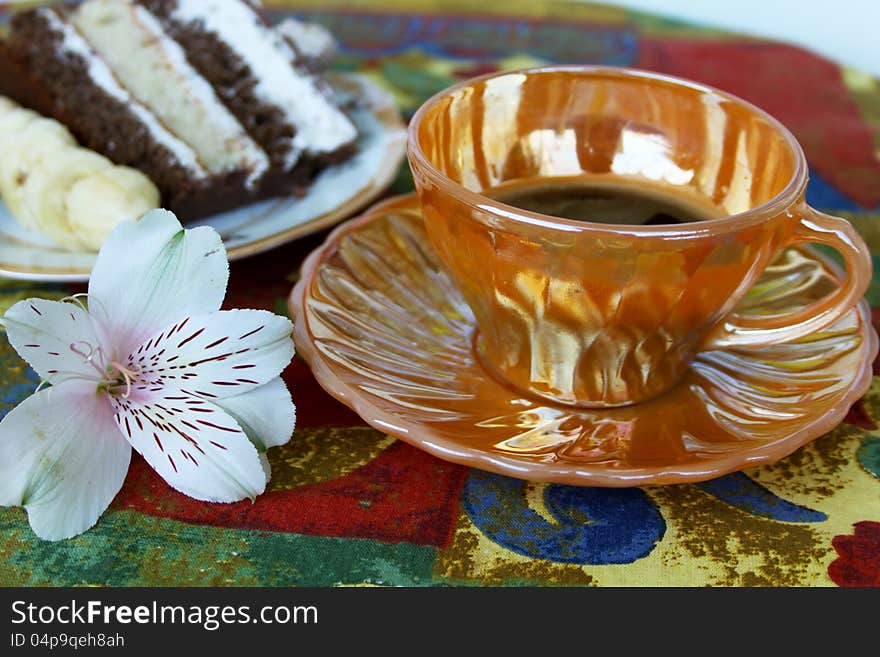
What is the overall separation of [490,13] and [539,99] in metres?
0.82

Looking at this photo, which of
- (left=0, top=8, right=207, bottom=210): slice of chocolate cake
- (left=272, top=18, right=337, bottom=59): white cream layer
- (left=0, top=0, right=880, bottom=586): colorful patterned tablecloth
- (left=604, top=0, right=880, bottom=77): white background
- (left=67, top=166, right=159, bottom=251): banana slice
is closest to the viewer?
(left=0, top=0, right=880, bottom=586): colorful patterned tablecloth

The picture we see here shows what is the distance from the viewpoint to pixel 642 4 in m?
2.03

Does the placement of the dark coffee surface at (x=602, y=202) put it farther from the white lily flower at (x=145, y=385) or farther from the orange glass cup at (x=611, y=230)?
the white lily flower at (x=145, y=385)

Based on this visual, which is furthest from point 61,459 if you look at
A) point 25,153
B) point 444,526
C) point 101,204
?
point 25,153

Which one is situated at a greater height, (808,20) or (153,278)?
(153,278)

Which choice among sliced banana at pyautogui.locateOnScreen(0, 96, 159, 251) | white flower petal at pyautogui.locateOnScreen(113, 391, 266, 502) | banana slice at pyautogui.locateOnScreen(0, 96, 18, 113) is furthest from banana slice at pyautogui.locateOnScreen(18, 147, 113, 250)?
white flower petal at pyautogui.locateOnScreen(113, 391, 266, 502)

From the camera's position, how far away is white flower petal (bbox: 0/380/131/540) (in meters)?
0.59

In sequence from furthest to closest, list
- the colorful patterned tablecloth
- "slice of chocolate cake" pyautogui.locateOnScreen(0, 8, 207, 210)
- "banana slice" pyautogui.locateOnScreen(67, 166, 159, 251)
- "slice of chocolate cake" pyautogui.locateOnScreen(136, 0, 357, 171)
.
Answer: "slice of chocolate cake" pyautogui.locateOnScreen(136, 0, 357, 171), "slice of chocolate cake" pyautogui.locateOnScreen(0, 8, 207, 210), "banana slice" pyautogui.locateOnScreen(67, 166, 159, 251), the colorful patterned tablecloth

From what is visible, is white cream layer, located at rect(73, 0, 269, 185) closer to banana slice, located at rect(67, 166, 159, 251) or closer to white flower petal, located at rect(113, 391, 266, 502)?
banana slice, located at rect(67, 166, 159, 251)

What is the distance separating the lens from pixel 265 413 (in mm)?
643

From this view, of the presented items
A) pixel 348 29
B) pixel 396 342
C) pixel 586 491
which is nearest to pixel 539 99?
pixel 396 342

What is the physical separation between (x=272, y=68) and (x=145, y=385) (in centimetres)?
64

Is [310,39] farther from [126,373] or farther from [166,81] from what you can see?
[126,373]

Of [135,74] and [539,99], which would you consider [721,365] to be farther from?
[135,74]
